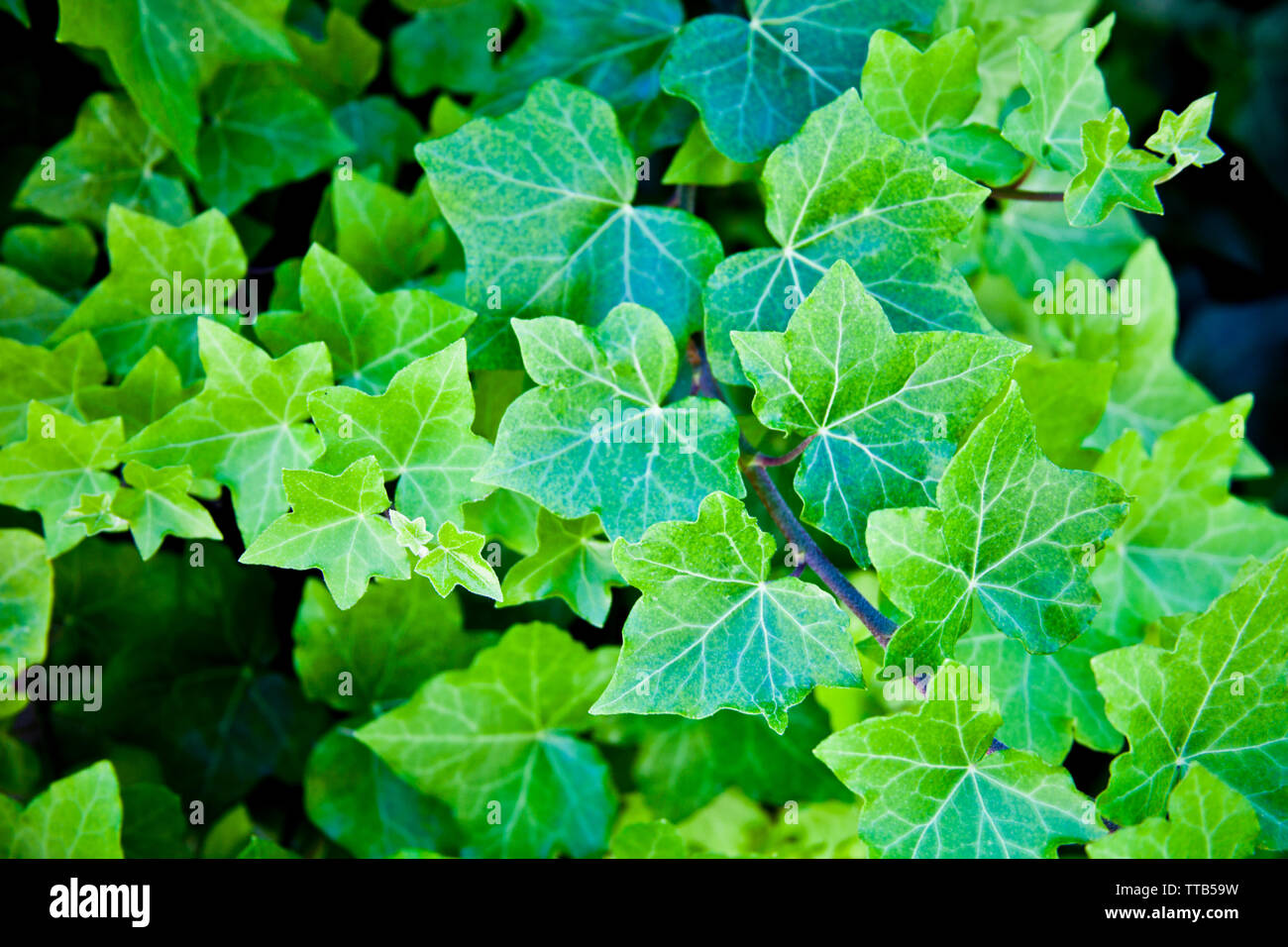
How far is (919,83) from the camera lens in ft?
2.39

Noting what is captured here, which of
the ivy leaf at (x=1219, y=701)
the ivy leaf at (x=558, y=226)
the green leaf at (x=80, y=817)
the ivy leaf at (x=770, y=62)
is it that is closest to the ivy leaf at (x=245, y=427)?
the ivy leaf at (x=558, y=226)

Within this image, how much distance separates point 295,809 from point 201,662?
0.20 metres

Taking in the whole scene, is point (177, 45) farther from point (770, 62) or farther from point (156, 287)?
point (770, 62)

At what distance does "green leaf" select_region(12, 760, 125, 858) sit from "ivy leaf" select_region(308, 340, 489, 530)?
33cm

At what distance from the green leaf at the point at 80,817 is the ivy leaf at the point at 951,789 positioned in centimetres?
56

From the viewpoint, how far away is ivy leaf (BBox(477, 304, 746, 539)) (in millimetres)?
636

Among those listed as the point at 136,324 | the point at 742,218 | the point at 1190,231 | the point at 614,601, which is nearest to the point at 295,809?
the point at 614,601

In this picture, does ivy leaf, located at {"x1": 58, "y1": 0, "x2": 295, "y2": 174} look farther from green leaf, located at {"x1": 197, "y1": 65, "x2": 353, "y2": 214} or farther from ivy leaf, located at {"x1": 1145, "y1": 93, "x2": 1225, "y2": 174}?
ivy leaf, located at {"x1": 1145, "y1": 93, "x2": 1225, "y2": 174}

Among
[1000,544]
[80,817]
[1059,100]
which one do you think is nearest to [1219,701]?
[1000,544]

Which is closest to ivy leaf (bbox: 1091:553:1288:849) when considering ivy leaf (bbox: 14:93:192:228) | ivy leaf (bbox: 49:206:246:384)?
ivy leaf (bbox: 49:206:246:384)

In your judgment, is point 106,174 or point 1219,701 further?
point 106,174

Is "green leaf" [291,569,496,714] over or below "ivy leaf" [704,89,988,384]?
below

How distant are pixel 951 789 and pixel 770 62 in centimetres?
58
